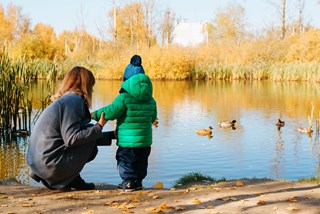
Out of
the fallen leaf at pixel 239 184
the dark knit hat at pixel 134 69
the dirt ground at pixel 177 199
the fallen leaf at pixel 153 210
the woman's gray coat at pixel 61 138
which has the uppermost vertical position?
the dark knit hat at pixel 134 69

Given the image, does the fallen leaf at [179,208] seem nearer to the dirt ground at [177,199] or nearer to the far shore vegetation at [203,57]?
the dirt ground at [177,199]

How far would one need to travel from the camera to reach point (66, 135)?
4516mm

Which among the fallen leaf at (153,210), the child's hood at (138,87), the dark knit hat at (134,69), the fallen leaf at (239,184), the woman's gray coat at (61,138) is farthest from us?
the fallen leaf at (239,184)

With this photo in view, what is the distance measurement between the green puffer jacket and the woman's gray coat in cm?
26

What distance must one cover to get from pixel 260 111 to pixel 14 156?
9.15 meters

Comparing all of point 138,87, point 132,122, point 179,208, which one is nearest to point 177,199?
point 179,208

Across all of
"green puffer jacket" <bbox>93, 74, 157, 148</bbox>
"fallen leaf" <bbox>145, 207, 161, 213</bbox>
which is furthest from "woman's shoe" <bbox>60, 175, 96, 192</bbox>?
"fallen leaf" <bbox>145, 207, 161, 213</bbox>

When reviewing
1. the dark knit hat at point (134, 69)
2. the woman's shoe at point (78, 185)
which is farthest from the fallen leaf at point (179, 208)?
the dark knit hat at point (134, 69)

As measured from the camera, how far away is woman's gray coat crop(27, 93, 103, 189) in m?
4.55

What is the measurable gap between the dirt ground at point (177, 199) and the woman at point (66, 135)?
0.24m

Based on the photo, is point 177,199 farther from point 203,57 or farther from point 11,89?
point 203,57

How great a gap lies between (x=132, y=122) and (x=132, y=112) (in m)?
0.09

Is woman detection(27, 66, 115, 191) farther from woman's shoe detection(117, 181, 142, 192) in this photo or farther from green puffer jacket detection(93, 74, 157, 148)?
woman's shoe detection(117, 181, 142, 192)

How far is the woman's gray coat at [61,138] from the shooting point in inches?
179
